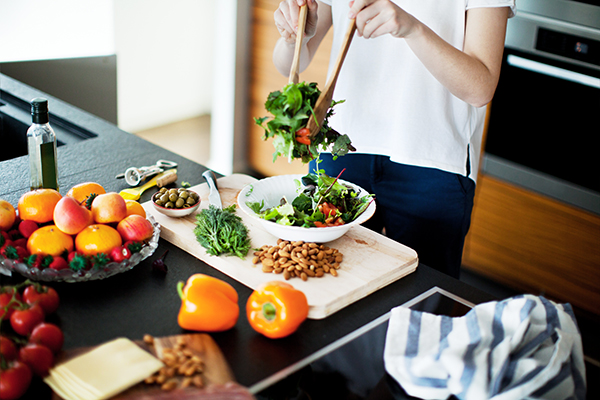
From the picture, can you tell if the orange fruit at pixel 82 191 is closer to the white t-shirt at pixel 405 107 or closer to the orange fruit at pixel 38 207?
the orange fruit at pixel 38 207

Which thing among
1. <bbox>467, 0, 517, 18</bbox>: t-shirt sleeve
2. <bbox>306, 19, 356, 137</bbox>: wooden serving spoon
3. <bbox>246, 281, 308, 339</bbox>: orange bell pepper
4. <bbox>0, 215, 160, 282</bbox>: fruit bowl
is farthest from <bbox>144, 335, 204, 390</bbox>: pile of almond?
<bbox>467, 0, 517, 18</bbox>: t-shirt sleeve

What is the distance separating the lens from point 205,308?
89 centimetres

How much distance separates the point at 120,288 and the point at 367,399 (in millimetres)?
487

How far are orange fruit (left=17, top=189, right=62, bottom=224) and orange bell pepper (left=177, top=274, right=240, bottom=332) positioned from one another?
0.35 m

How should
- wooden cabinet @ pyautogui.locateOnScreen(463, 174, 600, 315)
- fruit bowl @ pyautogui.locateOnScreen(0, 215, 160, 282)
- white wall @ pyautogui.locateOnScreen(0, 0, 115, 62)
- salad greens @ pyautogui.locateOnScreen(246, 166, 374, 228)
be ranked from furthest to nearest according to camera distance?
white wall @ pyautogui.locateOnScreen(0, 0, 115, 62)
wooden cabinet @ pyautogui.locateOnScreen(463, 174, 600, 315)
salad greens @ pyautogui.locateOnScreen(246, 166, 374, 228)
fruit bowl @ pyautogui.locateOnScreen(0, 215, 160, 282)

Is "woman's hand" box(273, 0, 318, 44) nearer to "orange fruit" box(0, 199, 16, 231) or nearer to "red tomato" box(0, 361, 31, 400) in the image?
A: "orange fruit" box(0, 199, 16, 231)

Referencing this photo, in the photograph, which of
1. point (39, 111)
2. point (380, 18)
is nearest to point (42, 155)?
point (39, 111)

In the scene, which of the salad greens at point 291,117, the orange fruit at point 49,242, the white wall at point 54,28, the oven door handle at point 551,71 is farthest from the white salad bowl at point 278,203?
the white wall at point 54,28

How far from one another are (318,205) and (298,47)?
338 millimetres

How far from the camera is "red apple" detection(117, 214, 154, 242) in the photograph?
1.06 m

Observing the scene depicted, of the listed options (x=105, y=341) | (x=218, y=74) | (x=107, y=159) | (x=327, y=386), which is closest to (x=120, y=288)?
(x=105, y=341)

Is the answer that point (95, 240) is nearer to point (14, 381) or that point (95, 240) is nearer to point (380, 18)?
point (14, 381)

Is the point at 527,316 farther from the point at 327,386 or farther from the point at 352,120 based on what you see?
the point at 352,120

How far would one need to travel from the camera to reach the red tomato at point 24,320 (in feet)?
2.69
